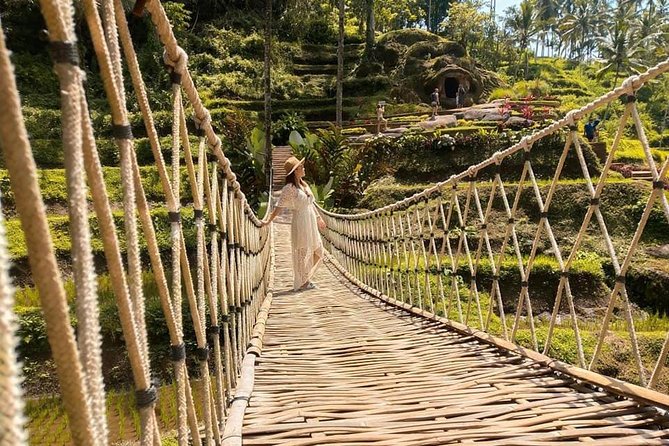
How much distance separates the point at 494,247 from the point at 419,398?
8723 millimetres

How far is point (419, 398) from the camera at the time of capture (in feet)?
5.09

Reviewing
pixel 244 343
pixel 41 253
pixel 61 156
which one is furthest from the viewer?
pixel 61 156

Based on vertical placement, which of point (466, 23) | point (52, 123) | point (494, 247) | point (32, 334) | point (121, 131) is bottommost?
point (32, 334)

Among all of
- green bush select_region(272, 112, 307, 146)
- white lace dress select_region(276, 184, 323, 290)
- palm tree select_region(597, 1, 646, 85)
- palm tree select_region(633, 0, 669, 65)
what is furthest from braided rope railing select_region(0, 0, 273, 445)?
palm tree select_region(633, 0, 669, 65)

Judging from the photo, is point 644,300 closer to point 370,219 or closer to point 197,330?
point 370,219

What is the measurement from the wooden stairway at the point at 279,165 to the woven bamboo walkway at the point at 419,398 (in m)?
10.1

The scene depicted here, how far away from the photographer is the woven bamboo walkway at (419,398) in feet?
4.08

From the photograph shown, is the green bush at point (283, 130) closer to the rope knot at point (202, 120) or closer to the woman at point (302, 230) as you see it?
the woman at point (302, 230)

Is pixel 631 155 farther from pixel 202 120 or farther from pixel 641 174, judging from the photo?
pixel 202 120

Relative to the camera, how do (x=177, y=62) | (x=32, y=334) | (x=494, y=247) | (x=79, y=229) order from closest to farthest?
1. (x=79, y=229)
2. (x=177, y=62)
3. (x=32, y=334)
4. (x=494, y=247)

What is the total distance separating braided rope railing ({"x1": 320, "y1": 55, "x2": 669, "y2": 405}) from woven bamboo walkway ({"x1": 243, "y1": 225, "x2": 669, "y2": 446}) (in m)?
0.12

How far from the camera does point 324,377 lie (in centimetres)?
183

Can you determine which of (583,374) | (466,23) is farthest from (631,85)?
(466,23)

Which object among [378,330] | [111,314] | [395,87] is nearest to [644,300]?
[378,330]
